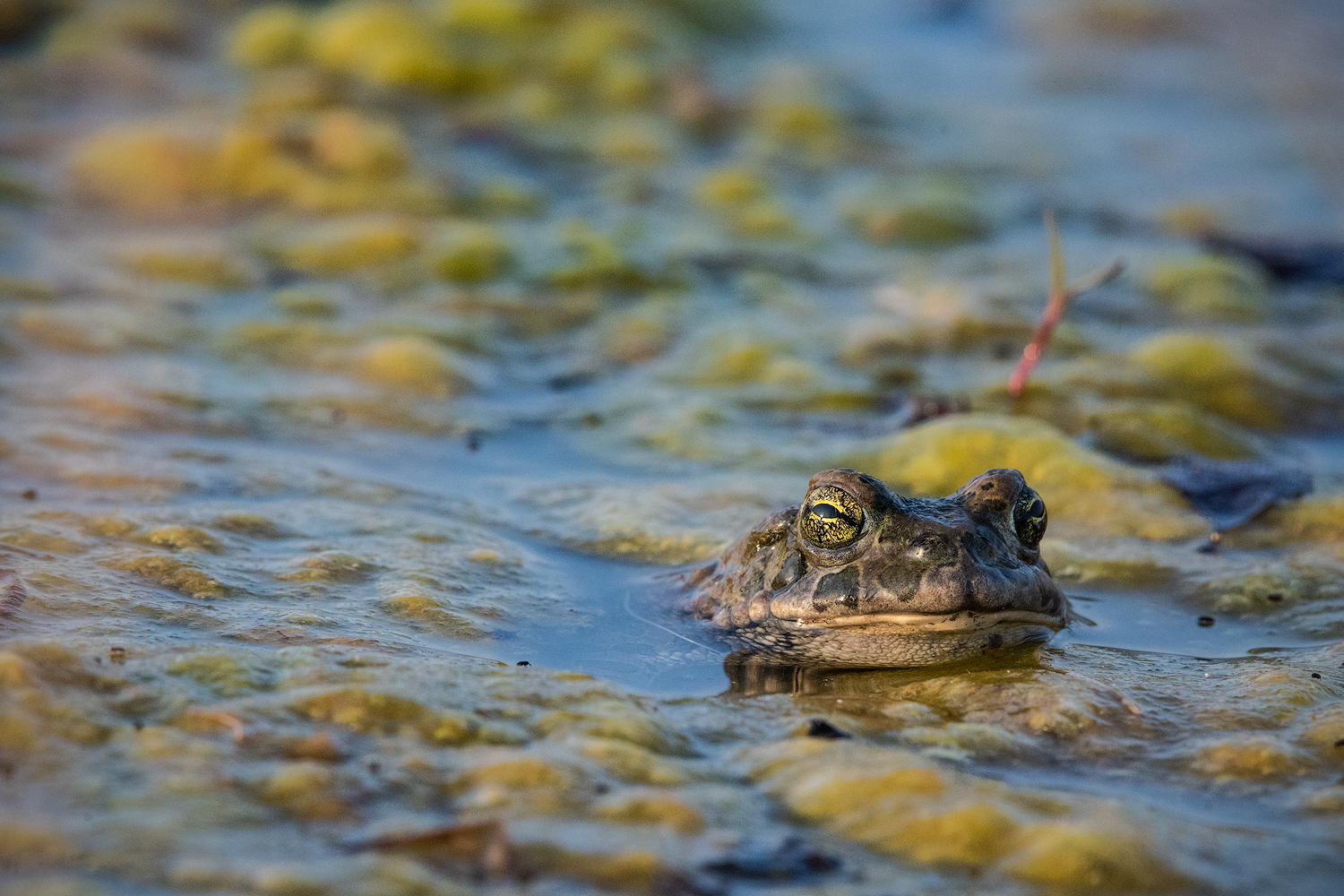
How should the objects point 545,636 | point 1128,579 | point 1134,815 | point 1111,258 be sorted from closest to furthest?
1. point 1134,815
2. point 545,636
3. point 1128,579
4. point 1111,258

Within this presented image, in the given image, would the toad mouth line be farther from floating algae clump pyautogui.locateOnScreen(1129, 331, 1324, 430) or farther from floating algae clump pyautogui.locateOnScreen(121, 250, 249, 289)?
floating algae clump pyautogui.locateOnScreen(121, 250, 249, 289)

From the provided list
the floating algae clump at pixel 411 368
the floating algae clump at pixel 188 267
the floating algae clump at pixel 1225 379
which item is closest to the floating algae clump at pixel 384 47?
the floating algae clump at pixel 188 267

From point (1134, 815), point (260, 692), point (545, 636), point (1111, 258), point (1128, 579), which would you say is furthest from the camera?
point (1111, 258)

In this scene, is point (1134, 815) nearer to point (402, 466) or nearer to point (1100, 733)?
point (1100, 733)

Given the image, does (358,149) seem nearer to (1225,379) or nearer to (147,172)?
(147,172)

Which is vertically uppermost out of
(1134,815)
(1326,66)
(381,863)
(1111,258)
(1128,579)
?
(1326,66)

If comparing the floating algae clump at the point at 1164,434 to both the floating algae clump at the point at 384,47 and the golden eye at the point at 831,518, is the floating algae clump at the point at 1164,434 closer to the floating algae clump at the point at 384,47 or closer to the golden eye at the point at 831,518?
the golden eye at the point at 831,518

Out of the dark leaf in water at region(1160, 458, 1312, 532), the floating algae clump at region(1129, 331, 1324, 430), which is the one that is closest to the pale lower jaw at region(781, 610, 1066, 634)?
the dark leaf in water at region(1160, 458, 1312, 532)

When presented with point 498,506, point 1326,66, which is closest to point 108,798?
point 498,506
